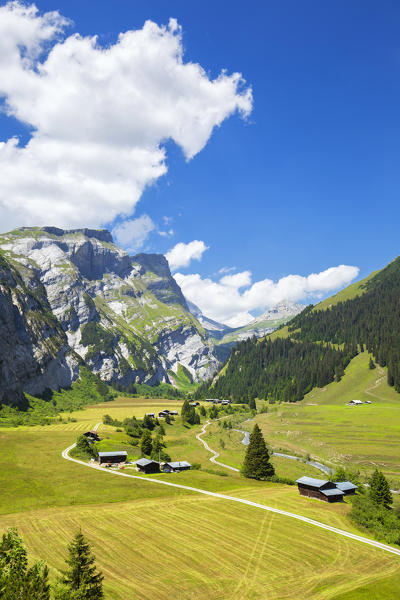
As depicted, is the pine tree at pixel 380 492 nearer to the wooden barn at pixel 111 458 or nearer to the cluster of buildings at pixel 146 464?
the cluster of buildings at pixel 146 464

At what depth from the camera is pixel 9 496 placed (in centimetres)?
5541

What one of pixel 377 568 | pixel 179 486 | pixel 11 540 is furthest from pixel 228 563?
pixel 179 486

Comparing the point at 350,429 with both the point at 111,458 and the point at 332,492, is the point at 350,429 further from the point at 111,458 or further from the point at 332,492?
the point at 111,458

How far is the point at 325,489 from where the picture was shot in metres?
61.1

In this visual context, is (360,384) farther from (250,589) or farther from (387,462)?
(250,589)

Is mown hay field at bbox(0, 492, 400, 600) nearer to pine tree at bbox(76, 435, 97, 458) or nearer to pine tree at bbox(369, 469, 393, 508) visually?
pine tree at bbox(369, 469, 393, 508)

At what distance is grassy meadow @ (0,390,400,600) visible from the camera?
107ft

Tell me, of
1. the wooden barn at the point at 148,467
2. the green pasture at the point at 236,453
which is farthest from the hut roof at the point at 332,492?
the wooden barn at the point at 148,467

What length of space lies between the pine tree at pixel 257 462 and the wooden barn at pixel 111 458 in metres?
31.3

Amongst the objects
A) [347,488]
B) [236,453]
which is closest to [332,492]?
[347,488]

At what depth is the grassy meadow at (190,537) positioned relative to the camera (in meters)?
32.7

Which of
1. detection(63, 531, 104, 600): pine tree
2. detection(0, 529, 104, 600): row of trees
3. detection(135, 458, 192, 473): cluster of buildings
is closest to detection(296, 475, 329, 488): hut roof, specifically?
detection(135, 458, 192, 473): cluster of buildings

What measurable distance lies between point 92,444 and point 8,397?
3426 inches

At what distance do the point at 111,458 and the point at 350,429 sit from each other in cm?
7774
